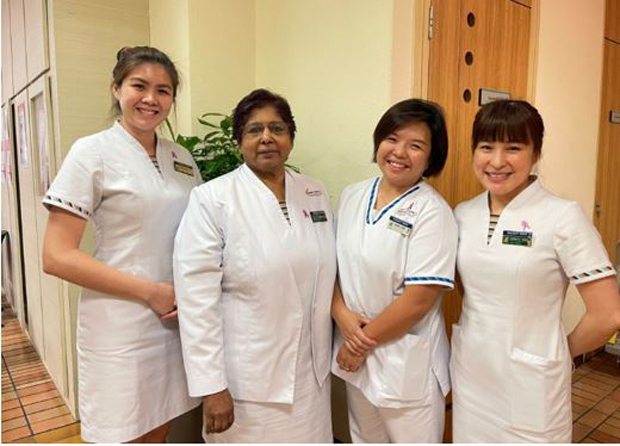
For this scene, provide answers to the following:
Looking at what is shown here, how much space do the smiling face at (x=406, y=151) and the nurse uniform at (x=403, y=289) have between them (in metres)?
0.07

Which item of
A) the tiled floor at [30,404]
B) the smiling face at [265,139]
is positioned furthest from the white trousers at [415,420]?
the tiled floor at [30,404]

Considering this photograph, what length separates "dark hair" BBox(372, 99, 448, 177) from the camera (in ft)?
4.75

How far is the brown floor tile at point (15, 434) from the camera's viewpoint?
8.04ft

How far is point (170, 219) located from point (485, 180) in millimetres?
1002

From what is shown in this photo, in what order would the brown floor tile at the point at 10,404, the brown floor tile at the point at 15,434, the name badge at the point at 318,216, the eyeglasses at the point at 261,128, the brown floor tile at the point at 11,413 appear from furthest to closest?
the brown floor tile at the point at 10,404
the brown floor tile at the point at 11,413
the brown floor tile at the point at 15,434
the name badge at the point at 318,216
the eyeglasses at the point at 261,128

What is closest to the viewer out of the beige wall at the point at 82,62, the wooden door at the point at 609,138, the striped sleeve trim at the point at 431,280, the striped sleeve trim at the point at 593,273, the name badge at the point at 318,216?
the striped sleeve trim at the point at 593,273

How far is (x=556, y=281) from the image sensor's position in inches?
51.4

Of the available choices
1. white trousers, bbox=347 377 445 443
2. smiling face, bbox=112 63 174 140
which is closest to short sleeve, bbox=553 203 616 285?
white trousers, bbox=347 377 445 443

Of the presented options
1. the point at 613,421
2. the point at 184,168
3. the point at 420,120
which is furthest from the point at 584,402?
the point at 184,168

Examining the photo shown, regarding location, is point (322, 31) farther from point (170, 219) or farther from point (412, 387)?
point (412, 387)

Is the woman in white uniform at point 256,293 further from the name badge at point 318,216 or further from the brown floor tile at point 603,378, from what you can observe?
the brown floor tile at point 603,378

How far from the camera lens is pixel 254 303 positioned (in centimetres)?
144

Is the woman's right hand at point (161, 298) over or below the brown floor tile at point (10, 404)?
over

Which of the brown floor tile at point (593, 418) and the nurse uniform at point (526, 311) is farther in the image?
the brown floor tile at point (593, 418)
